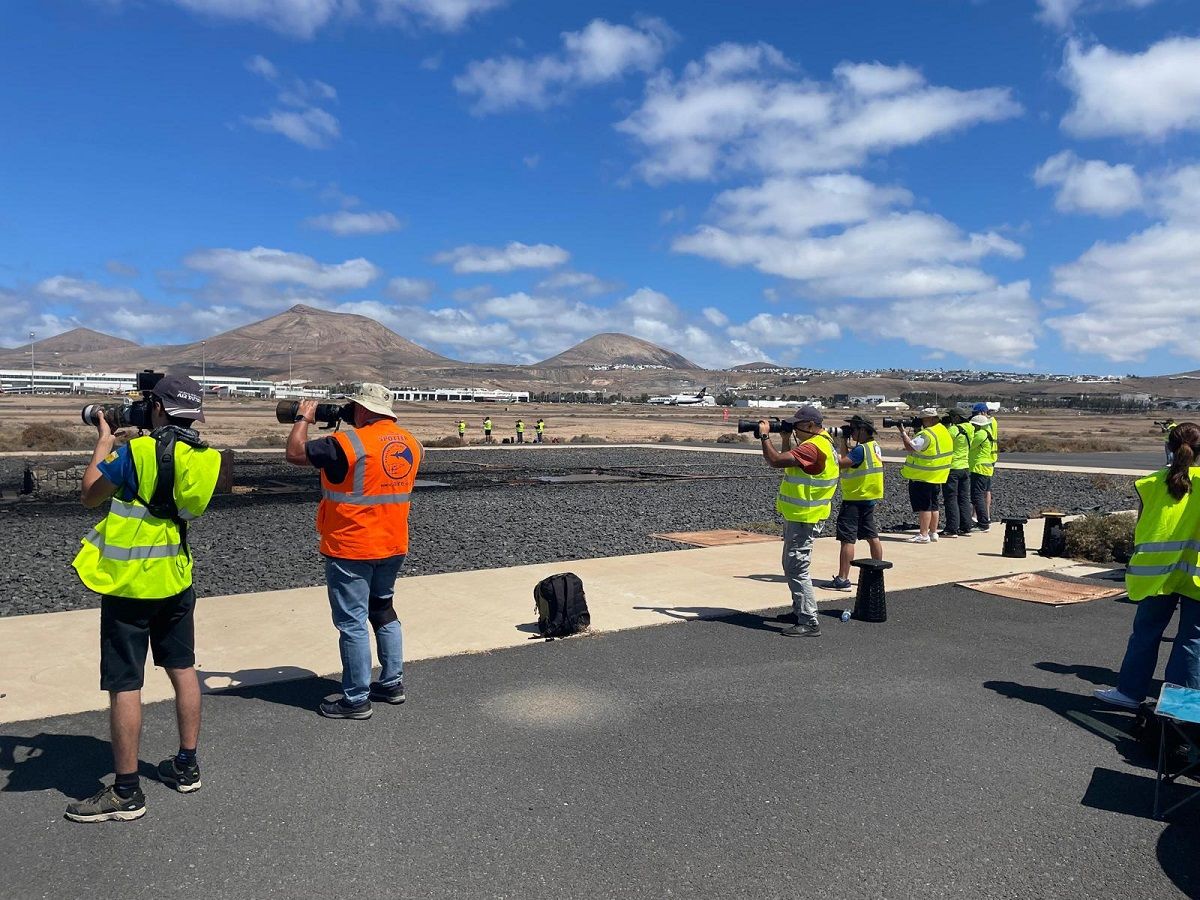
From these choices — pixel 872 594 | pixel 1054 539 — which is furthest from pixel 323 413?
pixel 1054 539

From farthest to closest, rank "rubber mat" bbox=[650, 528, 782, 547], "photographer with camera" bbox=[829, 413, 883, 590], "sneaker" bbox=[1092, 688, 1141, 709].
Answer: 1. "rubber mat" bbox=[650, 528, 782, 547]
2. "photographer with camera" bbox=[829, 413, 883, 590]
3. "sneaker" bbox=[1092, 688, 1141, 709]

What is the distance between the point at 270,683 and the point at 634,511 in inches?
468

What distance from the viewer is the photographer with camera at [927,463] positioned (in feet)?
43.2

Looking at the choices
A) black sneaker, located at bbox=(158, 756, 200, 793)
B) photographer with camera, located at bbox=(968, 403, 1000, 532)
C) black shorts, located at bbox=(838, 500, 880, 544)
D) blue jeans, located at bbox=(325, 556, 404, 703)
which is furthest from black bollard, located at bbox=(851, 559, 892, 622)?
photographer with camera, located at bbox=(968, 403, 1000, 532)

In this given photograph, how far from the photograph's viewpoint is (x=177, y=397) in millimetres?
4480

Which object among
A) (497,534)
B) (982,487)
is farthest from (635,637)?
(982,487)

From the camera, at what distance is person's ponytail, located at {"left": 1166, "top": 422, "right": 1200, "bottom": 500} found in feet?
18.8

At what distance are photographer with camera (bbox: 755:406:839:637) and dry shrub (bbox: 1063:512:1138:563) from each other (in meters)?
6.48

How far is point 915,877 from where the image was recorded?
3.82 metres

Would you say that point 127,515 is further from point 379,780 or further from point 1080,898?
point 1080,898

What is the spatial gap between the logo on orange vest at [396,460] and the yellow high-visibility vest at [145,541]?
125 centimetres

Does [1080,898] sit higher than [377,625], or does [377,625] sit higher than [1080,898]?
[377,625]

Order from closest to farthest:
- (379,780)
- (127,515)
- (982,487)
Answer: (127,515) → (379,780) → (982,487)

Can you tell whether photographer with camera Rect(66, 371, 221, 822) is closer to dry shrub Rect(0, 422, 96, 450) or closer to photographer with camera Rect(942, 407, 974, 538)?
photographer with camera Rect(942, 407, 974, 538)
